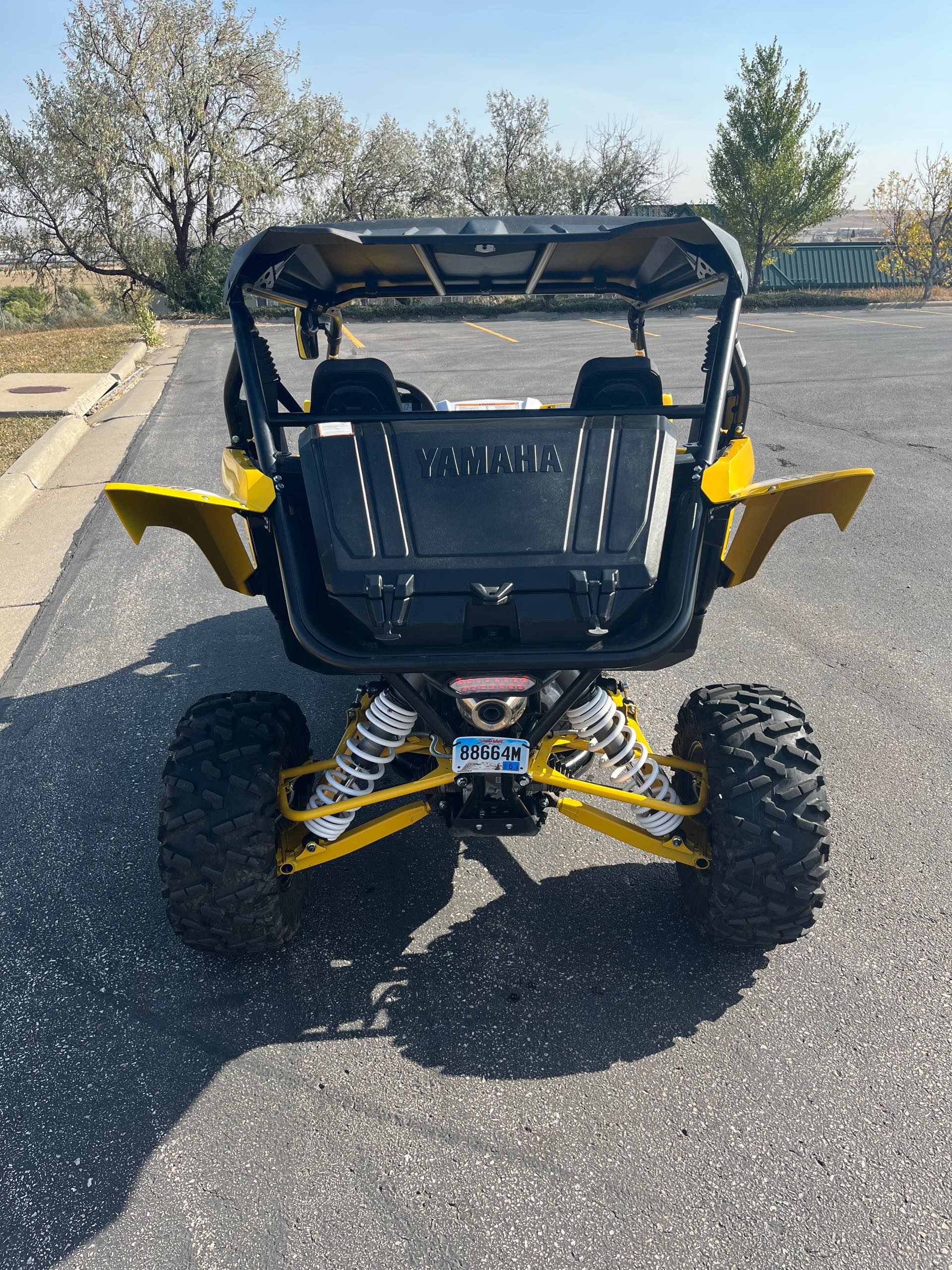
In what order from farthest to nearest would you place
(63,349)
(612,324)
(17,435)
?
(612,324) < (63,349) < (17,435)

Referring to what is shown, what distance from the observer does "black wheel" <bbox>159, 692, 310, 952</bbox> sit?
2.48 meters

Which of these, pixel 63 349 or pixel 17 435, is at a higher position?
pixel 17 435

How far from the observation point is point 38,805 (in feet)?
11.8

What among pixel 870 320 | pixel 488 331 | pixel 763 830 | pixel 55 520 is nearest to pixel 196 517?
pixel 763 830

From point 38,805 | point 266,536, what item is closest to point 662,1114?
point 266,536

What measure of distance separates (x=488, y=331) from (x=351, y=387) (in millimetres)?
17524

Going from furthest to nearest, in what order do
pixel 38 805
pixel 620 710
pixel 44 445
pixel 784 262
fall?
1. pixel 784 262
2. pixel 44 445
3. pixel 38 805
4. pixel 620 710

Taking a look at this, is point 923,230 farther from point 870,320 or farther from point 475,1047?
point 475,1047

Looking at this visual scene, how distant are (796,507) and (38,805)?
305 centimetres

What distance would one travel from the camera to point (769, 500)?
254cm

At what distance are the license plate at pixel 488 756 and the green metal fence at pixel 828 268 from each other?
33.2 metres

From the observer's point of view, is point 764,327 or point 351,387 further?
Answer: point 764,327

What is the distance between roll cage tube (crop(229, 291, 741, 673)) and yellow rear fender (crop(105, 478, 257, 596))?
17 centimetres

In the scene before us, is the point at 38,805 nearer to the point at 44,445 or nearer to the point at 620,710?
the point at 620,710
